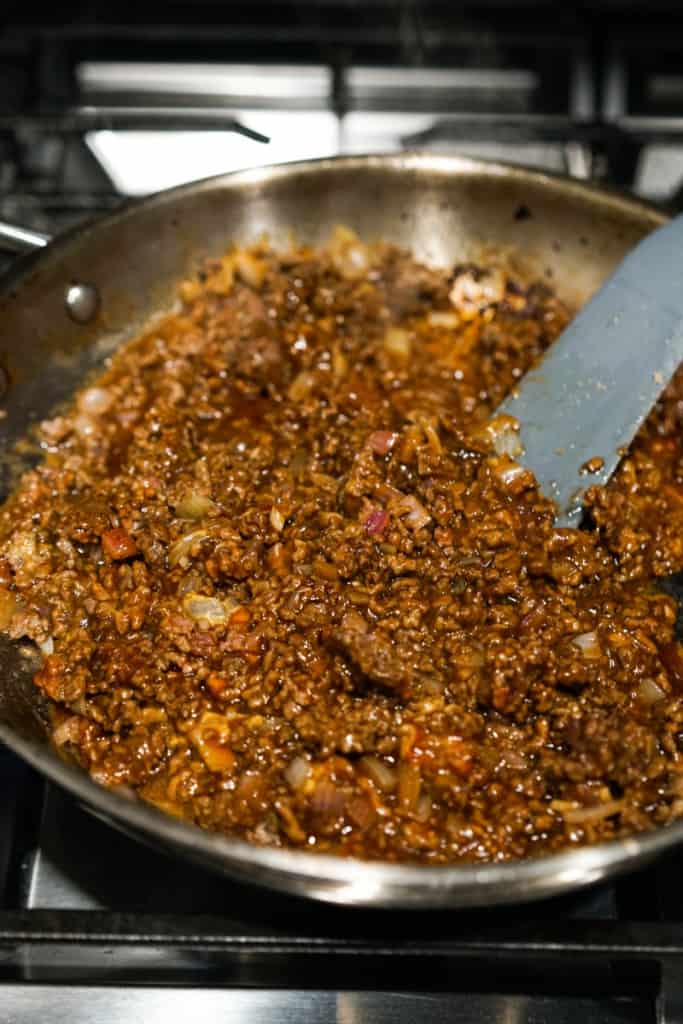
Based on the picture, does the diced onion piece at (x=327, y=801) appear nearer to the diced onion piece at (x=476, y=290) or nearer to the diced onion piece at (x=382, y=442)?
the diced onion piece at (x=382, y=442)

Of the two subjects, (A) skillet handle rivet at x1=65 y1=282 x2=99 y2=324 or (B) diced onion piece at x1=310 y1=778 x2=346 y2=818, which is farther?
(A) skillet handle rivet at x1=65 y1=282 x2=99 y2=324

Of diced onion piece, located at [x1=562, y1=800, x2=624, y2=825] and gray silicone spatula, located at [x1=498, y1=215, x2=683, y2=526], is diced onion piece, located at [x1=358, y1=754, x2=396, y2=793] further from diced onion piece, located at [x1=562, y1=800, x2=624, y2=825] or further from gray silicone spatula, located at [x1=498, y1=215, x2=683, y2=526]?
gray silicone spatula, located at [x1=498, y1=215, x2=683, y2=526]

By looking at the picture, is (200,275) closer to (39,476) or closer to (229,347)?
(229,347)

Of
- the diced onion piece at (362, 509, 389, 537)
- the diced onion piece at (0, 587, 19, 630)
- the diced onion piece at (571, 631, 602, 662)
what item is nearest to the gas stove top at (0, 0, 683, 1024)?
the diced onion piece at (0, 587, 19, 630)

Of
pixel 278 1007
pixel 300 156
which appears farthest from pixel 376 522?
pixel 300 156

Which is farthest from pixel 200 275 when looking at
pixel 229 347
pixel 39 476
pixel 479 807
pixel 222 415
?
pixel 479 807

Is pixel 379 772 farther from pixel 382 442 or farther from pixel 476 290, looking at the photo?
pixel 476 290
